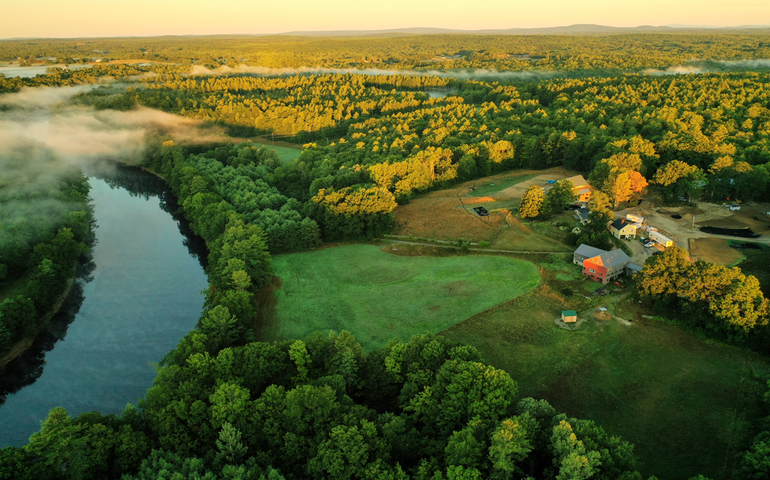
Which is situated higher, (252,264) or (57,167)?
(57,167)

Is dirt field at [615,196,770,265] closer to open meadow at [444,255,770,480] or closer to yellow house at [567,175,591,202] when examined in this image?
yellow house at [567,175,591,202]

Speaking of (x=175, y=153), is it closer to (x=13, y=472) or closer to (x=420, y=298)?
(x=420, y=298)

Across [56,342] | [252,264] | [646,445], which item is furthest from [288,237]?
[646,445]

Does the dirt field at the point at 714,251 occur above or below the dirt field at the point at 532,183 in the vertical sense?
below

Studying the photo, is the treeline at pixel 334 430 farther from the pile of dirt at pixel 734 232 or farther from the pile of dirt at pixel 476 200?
the pile of dirt at pixel 734 232

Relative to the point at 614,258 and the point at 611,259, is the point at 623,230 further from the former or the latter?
the point at 611,259

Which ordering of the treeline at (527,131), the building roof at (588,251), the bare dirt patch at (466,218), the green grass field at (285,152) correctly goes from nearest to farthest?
the building roof at (588,251)
the bare dirt patch at (466,218)
the treeline at (527,131)
the green grass field at (285,152)

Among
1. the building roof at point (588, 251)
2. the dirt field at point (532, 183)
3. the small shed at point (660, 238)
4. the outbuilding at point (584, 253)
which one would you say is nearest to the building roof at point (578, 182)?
the dirt field at point (532, 183)
